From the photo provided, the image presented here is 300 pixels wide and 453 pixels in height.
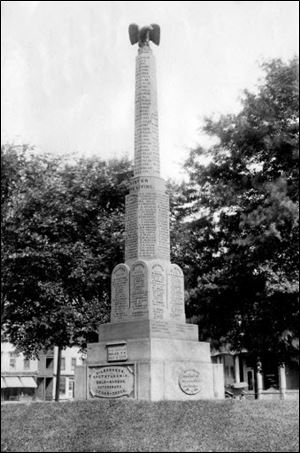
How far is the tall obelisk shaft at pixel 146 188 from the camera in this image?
1702 cm

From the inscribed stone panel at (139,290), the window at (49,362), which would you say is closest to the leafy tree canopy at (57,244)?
the inscribed stone panel at (139,290)

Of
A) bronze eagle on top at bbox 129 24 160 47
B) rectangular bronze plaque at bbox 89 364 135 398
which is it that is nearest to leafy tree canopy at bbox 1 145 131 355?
bronze eagle on top at bbox 129 24 160 47

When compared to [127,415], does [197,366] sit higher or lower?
higher

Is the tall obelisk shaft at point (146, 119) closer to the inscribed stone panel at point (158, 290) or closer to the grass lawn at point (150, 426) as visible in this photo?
the inscribed stone panel at point (158, 290)

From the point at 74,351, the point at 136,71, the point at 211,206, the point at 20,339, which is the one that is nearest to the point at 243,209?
the point at 211,206

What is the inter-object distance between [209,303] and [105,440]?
12624 mm

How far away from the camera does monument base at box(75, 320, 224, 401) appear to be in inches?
573

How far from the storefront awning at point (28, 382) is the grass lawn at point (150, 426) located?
52684mm

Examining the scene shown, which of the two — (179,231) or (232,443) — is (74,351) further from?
(232,443)

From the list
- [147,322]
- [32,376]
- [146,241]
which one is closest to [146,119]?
[146,241]

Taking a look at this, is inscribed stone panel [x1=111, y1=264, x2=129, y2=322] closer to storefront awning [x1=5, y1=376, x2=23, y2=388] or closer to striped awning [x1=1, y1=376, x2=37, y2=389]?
striped awning [x1=1, y1=376, x2=37, y2=389]

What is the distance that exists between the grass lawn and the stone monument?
125 cm

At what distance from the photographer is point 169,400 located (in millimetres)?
13906

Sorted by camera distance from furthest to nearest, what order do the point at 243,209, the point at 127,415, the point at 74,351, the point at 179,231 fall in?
the point at 74,351 → the point at 179,231 → the point at 243,209 → the point at 127,415
